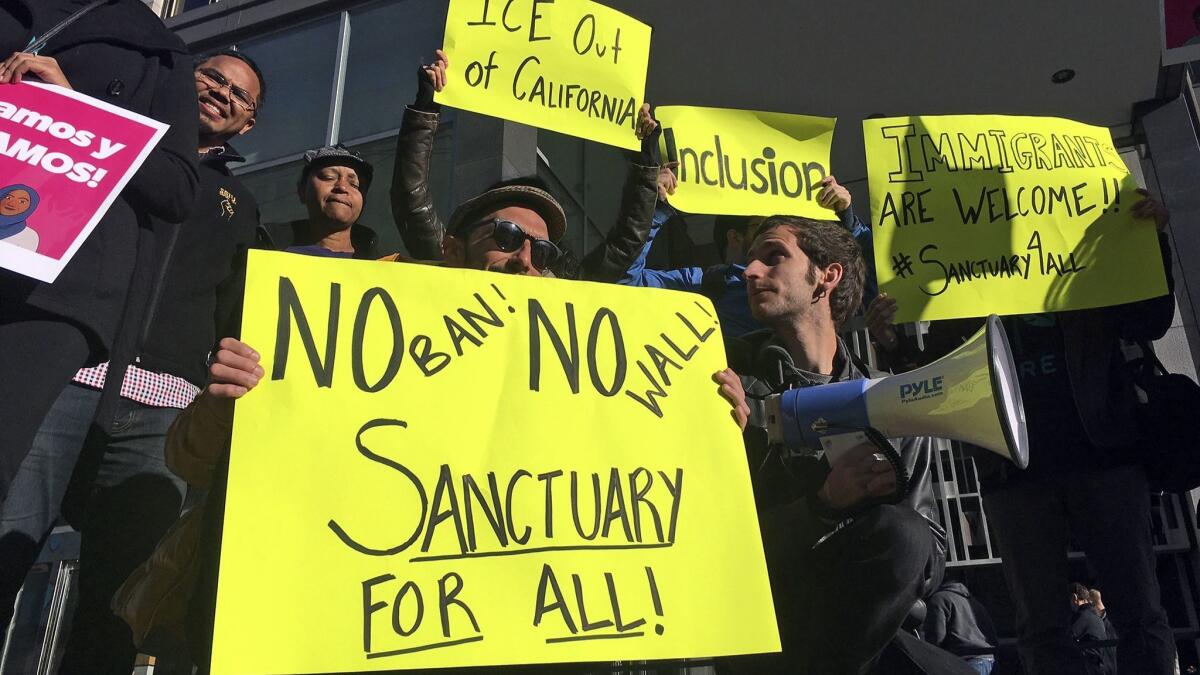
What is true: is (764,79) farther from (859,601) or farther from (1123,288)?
(859,601)

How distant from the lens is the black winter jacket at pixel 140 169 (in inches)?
66.5

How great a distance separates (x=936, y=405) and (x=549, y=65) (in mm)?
1838

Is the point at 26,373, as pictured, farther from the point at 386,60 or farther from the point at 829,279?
the point at 386,60

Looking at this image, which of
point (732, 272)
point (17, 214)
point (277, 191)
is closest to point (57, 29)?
point (17, 214)

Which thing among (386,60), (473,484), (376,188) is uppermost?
(386,60)

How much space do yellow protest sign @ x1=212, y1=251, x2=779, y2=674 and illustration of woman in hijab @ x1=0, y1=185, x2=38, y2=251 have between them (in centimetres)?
47

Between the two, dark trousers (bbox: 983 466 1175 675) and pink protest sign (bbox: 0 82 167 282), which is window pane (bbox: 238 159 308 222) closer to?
pink protest sign (bbox: 0 82 167 282)

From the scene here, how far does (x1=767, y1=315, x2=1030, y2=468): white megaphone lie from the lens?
149 centimetres

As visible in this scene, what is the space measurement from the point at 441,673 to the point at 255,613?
0.45m

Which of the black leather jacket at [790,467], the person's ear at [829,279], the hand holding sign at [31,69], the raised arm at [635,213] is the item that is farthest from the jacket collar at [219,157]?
the person's ear at [829,279]

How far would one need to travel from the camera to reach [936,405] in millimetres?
1517

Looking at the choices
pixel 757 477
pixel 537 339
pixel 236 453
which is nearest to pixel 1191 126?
pixel 757 477

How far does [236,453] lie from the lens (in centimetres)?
134

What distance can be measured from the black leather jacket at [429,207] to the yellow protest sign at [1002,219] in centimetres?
77
